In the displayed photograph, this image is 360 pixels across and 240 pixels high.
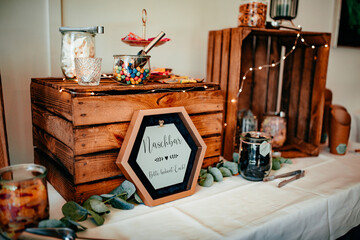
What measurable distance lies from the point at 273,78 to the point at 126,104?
3.56 ft

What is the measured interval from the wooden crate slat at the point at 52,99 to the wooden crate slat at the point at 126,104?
0.04 meters

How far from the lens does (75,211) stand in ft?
2.68

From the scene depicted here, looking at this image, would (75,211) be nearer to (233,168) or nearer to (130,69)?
(130,69)

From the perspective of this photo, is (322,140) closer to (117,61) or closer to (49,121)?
(117,61)

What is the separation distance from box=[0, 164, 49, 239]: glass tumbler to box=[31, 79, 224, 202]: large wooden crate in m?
0.16

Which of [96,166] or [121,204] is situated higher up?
[96,166]

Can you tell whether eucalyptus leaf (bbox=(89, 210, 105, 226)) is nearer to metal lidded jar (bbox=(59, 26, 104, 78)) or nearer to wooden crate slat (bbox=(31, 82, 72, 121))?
wooden crate slat (bbox=(31, 82, 72, 121))

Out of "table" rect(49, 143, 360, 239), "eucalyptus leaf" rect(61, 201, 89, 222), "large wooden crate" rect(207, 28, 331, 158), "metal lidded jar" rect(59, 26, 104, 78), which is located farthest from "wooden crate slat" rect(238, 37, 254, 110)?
"eucalyptus leaf" rect(61, 201, 89, 222)

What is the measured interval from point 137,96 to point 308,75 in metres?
0.97

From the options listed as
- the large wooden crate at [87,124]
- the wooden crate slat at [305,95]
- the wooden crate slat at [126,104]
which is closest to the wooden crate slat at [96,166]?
the large wooden crate at [87,124]

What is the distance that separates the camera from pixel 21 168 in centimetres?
76

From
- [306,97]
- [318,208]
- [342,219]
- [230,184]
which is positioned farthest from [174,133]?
[306,97]

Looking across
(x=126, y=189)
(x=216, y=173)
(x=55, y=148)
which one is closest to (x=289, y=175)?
(x=216, y=173)

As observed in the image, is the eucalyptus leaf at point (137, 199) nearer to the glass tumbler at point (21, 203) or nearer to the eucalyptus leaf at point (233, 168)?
the glass tumbler at point (21, 203)
